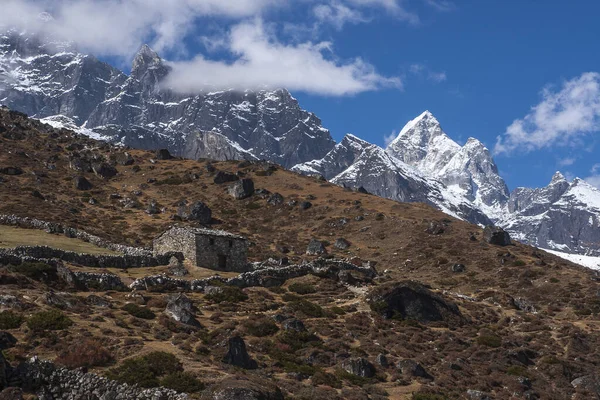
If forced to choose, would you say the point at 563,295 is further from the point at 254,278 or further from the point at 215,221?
the point at 215,221

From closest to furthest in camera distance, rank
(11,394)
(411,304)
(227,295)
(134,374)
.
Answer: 1. (11,394)
2. (134,374)
3. (227,295)
4. (411,304)

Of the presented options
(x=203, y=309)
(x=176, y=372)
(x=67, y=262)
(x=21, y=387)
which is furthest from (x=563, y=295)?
(x=21, y=387)

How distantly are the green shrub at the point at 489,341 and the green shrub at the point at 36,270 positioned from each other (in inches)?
1095

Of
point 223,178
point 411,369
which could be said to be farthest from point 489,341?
point 223,178

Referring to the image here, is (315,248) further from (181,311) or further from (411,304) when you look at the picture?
(181,311)

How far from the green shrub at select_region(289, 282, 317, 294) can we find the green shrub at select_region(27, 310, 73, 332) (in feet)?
74.9

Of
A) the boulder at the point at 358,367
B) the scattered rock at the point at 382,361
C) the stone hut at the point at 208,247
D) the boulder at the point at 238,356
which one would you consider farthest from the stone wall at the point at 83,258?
the scattered rock at the point at 382,361

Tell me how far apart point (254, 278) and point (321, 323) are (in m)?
9.54

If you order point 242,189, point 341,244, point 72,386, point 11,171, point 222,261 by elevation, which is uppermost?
point 242,189

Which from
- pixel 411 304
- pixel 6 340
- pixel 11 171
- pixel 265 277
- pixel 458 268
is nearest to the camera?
pixel 6 340

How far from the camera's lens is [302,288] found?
5066 centimetres

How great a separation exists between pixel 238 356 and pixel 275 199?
265 ft

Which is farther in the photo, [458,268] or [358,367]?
[458,268]

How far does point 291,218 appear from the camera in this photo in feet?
347
